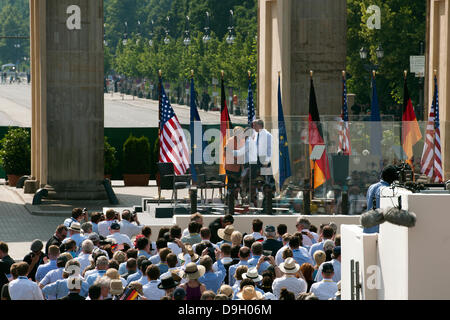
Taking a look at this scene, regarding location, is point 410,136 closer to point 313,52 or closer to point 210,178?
point 210,178

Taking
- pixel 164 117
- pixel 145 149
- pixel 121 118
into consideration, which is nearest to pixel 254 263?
pixel 164 117

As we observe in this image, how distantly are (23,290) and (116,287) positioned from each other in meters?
1.19

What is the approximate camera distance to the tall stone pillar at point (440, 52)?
34688 mm

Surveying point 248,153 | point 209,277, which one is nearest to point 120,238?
point 209,277

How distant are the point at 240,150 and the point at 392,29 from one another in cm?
4507

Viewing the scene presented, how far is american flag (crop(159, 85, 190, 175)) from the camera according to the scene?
25.6 m

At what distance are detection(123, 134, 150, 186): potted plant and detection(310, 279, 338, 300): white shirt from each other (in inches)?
1211

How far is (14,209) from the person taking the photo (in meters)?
34.6

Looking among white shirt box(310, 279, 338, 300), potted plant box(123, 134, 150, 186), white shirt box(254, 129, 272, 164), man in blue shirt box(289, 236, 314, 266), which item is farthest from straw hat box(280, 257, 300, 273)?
potted plant box(123, 134, 150, 186)

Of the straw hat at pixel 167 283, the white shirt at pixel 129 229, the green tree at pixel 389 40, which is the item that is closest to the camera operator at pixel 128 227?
the white shirt at pixel 129 229

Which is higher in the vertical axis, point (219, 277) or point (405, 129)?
point (405, 129)

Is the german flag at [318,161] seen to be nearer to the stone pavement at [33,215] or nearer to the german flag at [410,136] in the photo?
the german flag at [410,136]

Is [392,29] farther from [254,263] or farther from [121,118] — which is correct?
[254,263]

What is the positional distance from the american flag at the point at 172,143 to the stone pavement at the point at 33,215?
663 millimetres
